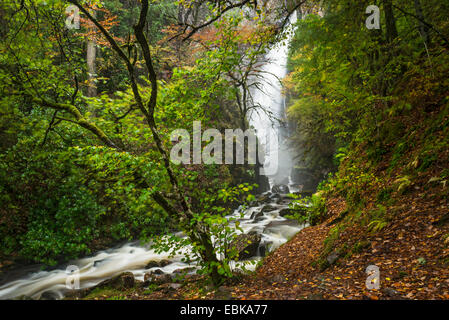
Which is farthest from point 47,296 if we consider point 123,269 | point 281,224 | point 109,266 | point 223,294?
point 281,224

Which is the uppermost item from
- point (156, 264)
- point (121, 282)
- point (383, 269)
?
point (383, 269)

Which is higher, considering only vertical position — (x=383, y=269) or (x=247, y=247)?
(x=383, y=269)

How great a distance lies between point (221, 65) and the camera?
388 cm

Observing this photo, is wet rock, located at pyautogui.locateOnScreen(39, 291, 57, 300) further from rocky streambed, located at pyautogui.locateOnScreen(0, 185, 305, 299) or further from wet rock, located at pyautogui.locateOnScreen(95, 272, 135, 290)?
wet rock, located at pyautogui.locateOnScreen(95, 272, 135, 290)

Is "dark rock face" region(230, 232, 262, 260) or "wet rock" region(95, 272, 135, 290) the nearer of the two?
"wet rock" region(95, 272, 135, 290)

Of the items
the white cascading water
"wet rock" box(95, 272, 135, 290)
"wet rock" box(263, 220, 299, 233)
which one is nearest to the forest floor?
"wet rock" box(95, 272, 135, 290)

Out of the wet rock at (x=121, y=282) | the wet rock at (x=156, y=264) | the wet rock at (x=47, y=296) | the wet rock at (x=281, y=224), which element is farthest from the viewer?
the wet rock at (x=281, y=224)

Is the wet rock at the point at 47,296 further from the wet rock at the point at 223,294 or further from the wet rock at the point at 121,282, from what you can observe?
the wet rock at the point at 223,294

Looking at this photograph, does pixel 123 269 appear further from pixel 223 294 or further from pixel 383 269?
pixel 383 269

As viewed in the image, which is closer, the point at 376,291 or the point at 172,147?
the point at 376,291

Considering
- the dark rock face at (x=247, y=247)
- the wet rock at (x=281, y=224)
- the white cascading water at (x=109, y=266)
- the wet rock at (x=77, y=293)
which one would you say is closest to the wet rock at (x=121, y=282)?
the wet rock at (x=77, y=293)
